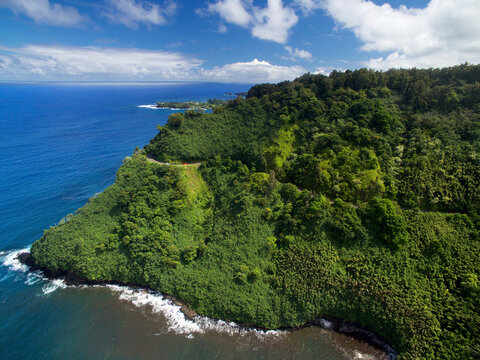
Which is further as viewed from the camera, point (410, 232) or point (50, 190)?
point (50, 190)

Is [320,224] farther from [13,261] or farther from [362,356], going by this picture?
[13,261]

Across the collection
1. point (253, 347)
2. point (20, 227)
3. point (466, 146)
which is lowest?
point (253, 347)

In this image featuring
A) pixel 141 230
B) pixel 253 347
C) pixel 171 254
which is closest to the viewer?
pixel 253 347

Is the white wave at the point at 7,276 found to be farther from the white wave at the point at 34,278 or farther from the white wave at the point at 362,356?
the white wave at the point at 362,356

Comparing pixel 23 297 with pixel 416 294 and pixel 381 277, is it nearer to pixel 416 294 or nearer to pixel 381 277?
pixel 381 277

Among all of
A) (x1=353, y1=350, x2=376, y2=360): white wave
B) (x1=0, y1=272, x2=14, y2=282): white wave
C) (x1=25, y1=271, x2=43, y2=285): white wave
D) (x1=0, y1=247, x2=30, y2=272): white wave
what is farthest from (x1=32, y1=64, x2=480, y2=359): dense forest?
(x1=0, y1=272, x2=14, y2=282): white wave

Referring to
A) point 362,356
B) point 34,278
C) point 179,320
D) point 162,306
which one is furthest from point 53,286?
point 362,356

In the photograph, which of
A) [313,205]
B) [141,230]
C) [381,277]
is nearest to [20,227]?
[141,230]

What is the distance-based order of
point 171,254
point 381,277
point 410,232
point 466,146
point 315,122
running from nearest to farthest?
point 381,277 < point 410,232 < point 171,254 < point 466,146 < point 315,122
